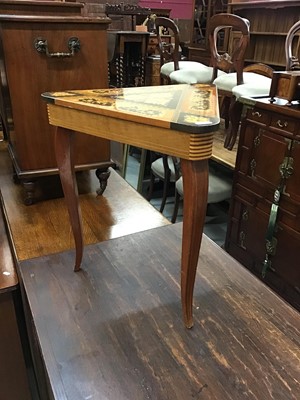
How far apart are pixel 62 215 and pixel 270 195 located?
3.13 ft

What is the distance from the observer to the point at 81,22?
3.94ft

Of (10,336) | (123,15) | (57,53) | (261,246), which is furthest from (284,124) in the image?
(123,15)

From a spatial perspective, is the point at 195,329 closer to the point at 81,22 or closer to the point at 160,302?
the point at 160,302

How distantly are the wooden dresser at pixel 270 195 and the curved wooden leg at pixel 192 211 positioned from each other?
34.3 inches

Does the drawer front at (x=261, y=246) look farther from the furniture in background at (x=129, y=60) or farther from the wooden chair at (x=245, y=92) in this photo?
the furniture in background at (x=129, y=60)

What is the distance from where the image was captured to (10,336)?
1.14m

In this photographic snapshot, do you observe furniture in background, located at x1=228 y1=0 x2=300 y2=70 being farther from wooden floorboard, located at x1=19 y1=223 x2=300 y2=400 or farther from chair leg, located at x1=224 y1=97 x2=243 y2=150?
wooden floorboard, located at x1=19 y1=223 x2=300 y2=400

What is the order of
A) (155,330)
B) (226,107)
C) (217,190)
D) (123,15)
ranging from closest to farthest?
(155,330) < (217,190) < (226,107) < (123,15)

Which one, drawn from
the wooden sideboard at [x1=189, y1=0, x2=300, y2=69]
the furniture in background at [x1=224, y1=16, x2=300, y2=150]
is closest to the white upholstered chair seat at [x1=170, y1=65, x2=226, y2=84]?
the furniture in background at [x1=224, y1=16, x2=300, y2=150]

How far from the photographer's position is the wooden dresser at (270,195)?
4.95 ft

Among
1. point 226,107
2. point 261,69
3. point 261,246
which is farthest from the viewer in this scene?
point 226,107

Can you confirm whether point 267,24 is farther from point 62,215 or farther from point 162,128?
point 162,128

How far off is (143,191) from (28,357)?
70.8 inches

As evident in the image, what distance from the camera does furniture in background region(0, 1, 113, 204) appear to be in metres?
1.15
